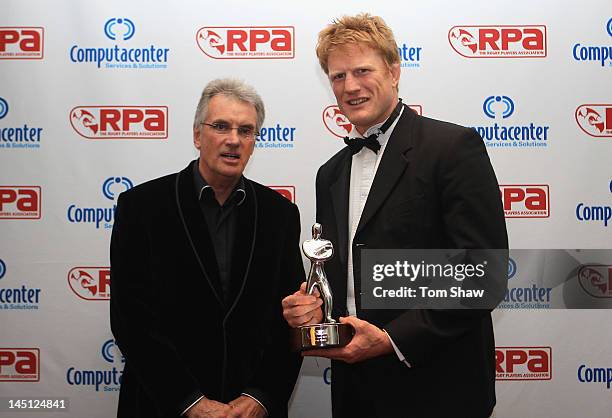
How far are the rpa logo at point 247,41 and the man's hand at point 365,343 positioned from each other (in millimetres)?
1693

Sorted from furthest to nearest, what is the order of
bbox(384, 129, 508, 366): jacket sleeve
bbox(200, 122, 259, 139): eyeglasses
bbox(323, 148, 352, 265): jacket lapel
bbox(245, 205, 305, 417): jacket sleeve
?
bbox(200, 122, 259, 139): eyeglasses, bbox(245, 205, 305, 417): jacket sleeve, bbox(323, 148, 352, 265): jacket lapel, bbox(384, 129, 508, 366): jacket sleeve

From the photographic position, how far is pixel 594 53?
2.99 meters

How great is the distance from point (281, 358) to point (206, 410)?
329mm

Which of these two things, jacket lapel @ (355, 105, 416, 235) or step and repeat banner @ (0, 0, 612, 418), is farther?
step and repeat banner @ (0, 0, 612, 418)

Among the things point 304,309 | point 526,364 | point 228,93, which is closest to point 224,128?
point 228,93

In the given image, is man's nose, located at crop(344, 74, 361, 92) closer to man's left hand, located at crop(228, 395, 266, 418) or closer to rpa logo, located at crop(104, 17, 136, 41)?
man's left hand, located at crop(228, 395, 266, 418)

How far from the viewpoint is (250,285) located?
7.24ft

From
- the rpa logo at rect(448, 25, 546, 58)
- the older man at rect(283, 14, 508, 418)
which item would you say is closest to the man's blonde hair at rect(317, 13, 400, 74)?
the older man at rect(283, 14, 508, 418)

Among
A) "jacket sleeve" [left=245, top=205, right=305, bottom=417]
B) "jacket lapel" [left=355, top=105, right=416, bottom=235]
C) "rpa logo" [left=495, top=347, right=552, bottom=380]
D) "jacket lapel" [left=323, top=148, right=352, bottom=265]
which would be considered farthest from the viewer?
"rpa logo" [left=495, top=347, right=552, bottom=380]

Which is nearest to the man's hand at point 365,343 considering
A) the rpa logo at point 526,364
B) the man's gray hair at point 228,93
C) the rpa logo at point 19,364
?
the man's gray hair at point 228,93

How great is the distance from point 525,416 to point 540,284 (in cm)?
65

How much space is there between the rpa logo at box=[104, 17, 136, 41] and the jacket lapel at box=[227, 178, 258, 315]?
127 centimetres

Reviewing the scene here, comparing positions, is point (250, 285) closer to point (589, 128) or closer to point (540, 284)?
point (540, 284)

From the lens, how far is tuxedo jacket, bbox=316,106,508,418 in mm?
1738
